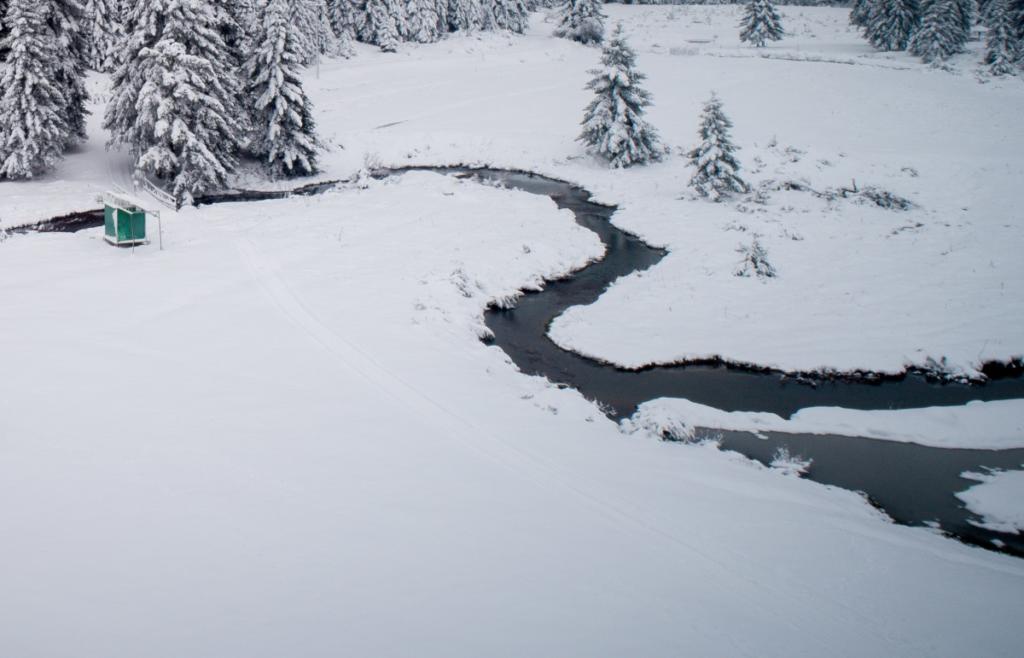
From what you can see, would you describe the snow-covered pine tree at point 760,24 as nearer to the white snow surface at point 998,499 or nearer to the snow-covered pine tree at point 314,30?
the snow-covered pine tree at point 314,30

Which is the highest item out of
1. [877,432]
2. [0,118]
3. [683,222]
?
[0,118]

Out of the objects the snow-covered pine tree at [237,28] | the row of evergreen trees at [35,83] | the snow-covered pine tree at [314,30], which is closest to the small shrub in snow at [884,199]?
the snow-covered pine tree at [237,28]

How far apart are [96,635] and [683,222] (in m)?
22.6

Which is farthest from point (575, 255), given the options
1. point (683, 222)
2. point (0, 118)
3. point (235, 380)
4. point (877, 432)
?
point (0, 118)

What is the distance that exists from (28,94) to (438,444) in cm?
2652

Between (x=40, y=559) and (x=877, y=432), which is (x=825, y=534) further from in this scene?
(x=40, y=559)

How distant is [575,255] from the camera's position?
824 inches

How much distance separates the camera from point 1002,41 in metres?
45.2

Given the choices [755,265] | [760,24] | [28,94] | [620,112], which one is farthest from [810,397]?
[760,24]

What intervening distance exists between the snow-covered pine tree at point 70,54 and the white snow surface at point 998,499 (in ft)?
110

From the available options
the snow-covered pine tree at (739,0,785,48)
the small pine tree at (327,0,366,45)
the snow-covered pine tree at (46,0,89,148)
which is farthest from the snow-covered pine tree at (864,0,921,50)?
the snow-covered pine tree at (46,0,89,148)

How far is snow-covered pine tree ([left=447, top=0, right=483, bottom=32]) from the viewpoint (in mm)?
69188

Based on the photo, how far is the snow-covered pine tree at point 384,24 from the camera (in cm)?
6072

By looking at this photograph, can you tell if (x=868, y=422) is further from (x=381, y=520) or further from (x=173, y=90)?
(x=173, y=90)
